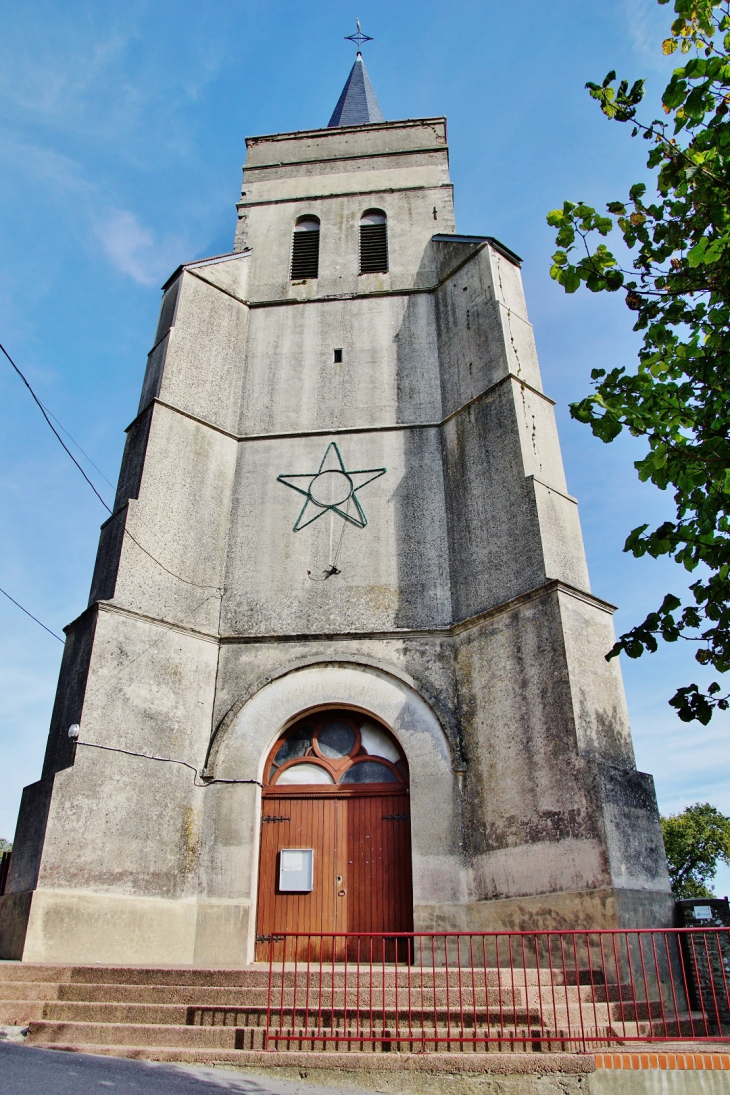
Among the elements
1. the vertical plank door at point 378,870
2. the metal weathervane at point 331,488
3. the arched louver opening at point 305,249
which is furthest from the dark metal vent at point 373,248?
the vertical plank door at point 378,870

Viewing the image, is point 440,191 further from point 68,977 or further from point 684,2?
point 68,977

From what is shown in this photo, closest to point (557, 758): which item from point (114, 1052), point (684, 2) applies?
point (114, 1052)

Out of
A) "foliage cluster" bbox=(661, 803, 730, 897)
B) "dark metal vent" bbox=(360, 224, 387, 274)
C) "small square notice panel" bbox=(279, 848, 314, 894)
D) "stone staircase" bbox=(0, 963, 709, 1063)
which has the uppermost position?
"dark metal vent" bbox=(360, 224, 387, 274)

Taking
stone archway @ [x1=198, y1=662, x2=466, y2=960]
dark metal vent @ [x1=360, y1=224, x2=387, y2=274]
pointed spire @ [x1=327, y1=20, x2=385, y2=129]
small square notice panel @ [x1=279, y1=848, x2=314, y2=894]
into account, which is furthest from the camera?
pointed spire @ [x1=327, y1=20, x2=385, y2=129]

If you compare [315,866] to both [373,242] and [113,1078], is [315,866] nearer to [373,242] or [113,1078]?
[113,1078]

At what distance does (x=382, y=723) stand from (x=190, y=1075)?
536 cm

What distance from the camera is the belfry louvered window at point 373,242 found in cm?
1520

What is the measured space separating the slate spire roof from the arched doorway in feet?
51.9

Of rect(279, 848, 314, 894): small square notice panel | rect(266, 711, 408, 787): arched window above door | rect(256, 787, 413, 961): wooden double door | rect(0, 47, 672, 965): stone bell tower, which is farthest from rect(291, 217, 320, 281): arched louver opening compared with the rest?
rect(279, 848, 314, 894): small square notice panel

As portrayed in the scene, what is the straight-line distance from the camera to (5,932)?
8867 millimetres

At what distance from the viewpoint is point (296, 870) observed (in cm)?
1012

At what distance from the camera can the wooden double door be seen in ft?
32.1

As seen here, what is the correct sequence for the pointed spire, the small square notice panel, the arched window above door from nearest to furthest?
1. the small square notice panel
2. the arched window above door
3. the pointed spire

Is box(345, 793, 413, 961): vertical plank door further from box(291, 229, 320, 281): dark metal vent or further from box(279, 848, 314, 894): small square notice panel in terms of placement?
box(291, 229, 320, 281): dark metal vent
